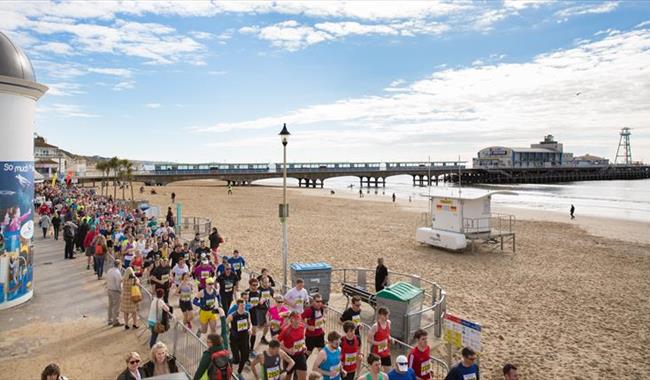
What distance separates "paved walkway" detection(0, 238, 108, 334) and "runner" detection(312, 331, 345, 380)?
6.11 metres

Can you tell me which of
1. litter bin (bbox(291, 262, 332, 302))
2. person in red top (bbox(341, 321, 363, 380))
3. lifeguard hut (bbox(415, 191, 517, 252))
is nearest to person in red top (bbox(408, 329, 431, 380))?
person in red top (bbox(341, 321, 363, 380))

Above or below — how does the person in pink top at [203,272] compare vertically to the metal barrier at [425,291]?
above

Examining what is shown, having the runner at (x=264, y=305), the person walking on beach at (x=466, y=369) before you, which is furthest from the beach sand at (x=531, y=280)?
the runner at (x=264, y=305)

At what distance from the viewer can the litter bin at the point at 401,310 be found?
8.08 m

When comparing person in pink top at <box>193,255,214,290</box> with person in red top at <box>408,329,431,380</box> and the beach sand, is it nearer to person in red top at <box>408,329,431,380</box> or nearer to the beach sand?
the beach sand

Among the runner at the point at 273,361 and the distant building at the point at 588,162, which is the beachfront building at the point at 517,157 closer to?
the distant building at the point at 588,162

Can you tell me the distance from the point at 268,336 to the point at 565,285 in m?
11.0

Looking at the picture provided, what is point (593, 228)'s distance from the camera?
1125 inches

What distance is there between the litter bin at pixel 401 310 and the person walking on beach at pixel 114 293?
5444mm

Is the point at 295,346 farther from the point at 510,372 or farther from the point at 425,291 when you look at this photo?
the point at 425,291

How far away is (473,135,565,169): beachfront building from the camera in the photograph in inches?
4801

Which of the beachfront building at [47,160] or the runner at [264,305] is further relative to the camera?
the beachfront building at [47,160]

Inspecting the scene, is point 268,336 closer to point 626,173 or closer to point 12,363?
point 12,363

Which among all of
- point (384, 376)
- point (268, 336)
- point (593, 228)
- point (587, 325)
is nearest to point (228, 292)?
point (268, 336)
